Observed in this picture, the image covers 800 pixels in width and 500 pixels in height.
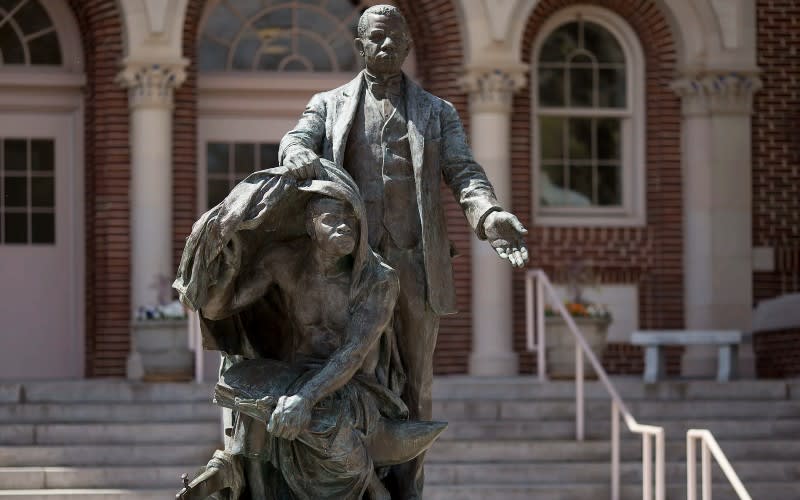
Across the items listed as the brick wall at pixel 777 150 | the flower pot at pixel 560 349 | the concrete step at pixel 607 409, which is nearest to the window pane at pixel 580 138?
the brick wall at pixel 777 150

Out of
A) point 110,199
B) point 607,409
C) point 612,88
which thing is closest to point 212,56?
point 110,199

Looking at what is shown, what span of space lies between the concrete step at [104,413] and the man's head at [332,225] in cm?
632

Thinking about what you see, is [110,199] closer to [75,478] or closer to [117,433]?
[117,433]

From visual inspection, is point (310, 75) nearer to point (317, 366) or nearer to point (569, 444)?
point (569, 444)

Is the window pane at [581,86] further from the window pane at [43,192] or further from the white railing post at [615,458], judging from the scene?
the white railing post at [615,458]

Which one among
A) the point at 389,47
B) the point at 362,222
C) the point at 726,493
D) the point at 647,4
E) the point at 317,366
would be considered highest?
the point at 647,4

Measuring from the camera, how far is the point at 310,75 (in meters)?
18.7

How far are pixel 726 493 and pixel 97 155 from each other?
7.09 m

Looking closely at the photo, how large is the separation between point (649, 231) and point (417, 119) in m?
10.7

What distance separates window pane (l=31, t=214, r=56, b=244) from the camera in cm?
1847

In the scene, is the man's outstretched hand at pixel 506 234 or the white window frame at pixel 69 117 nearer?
the man's outstretched hand at pixel 506 234

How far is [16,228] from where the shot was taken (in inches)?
725

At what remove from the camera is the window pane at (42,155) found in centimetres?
1845

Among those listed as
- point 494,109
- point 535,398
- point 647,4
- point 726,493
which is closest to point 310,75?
point 494,109
